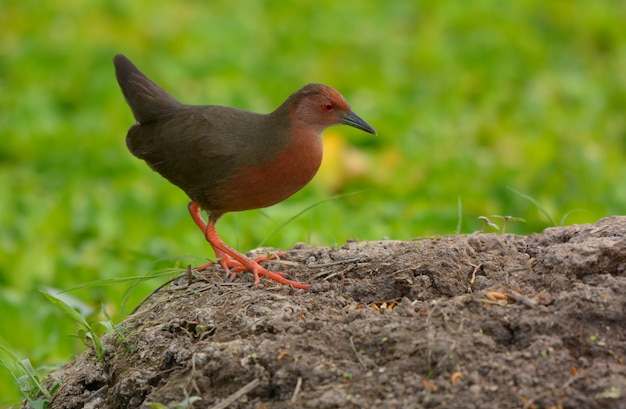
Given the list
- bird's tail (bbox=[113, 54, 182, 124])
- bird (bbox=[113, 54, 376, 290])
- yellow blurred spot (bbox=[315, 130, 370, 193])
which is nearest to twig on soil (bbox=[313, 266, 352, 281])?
bird (bbox=[113, 54, 376, 290])

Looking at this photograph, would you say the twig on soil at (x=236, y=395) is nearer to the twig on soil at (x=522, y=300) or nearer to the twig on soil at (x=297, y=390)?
the twig on soil at (x=297, y=390)

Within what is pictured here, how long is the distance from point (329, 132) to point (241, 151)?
4.68 m

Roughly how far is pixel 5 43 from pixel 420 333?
953cm

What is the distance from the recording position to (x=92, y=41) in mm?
11891

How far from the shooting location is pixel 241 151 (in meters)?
4.84

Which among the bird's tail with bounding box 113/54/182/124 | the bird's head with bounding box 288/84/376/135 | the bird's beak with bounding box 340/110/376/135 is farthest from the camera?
the bird's tail with bounding box 113/54/182/124

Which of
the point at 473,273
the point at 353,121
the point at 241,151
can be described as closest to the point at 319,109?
the point at 353,121

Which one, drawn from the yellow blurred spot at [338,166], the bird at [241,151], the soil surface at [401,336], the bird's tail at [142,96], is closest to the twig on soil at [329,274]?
the soil surface at [401,336]

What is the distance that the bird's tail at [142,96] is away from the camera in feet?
17.9

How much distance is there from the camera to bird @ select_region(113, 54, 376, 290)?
15.7 feet

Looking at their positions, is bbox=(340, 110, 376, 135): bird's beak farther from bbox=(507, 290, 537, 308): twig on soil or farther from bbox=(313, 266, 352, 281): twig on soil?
bbox=(507, 290, 537, 308): twig on soil

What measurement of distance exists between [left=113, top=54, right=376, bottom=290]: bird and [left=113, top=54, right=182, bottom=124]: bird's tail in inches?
5.6

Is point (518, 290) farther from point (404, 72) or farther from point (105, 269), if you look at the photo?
point (404, 72)

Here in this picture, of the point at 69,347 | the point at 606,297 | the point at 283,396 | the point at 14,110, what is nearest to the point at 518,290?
the point at 606,297
